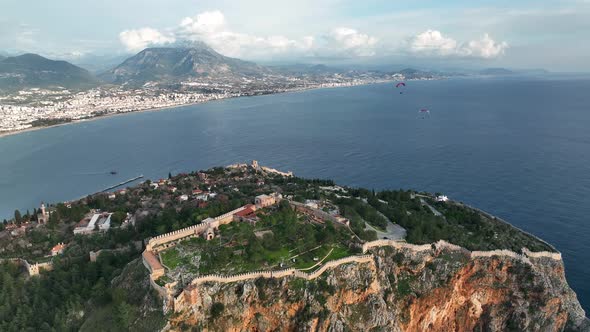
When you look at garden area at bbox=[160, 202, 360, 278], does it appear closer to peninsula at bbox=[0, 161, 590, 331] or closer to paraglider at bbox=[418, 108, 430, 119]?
peninsula at bbox=[0, 161, 590, 331]

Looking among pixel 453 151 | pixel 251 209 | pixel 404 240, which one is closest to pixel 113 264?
pixel 251 209

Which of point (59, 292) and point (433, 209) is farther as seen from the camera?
point (433, 209)

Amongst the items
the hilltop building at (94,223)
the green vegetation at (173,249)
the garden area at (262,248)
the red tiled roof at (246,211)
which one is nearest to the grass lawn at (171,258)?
the garden area at (262,248)

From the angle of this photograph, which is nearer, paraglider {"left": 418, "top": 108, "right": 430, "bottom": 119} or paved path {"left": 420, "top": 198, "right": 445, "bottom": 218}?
paved path {"left": 420, "top": 198, "right": 445, "bottom": 218}

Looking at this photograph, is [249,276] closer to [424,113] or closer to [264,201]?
[264,201]

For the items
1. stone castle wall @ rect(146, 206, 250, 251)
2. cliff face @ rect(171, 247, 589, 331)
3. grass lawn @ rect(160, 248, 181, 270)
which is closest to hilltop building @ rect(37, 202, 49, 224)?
stone castle wall @ rect(146, 206, 250, 251)

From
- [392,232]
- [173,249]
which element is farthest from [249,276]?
[392,232]

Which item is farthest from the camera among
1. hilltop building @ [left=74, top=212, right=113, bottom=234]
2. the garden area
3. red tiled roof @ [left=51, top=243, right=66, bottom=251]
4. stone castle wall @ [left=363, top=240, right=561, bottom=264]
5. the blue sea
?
the blue sea
